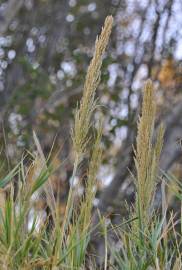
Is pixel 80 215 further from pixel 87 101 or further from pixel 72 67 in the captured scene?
pixel 72 67

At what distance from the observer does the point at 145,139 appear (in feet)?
7.66

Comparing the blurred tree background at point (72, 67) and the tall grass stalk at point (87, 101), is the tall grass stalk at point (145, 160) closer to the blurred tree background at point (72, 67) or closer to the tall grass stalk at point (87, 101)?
the tall grass stalk at point (87, 101)

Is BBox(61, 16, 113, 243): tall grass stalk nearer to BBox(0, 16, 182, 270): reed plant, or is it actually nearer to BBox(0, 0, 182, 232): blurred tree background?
BBox(0, 16, 182, 270): reed plant

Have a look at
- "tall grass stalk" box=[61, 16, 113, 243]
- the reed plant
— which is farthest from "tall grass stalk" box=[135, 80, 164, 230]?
"tall grass stalk" box=[61, 16, 113, 243]

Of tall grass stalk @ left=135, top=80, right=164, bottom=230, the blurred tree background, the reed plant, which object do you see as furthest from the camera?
the blurred tree background

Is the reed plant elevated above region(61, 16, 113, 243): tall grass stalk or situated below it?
below

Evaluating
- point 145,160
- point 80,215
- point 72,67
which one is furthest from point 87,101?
point 72,67

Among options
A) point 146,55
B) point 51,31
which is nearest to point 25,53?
point 51,31

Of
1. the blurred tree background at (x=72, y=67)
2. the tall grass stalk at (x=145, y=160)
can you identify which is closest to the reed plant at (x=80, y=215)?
the tall grass stalk at (x=145, y=160)

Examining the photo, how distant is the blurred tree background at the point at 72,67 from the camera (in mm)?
8271

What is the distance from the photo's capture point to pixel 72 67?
9.88 m

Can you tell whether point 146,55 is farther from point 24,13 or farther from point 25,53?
point 24,13

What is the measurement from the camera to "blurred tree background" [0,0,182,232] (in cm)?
827

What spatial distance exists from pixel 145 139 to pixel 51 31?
812 centimetres
